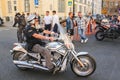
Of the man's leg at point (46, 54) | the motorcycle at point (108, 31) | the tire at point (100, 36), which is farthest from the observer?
the tire at point (100, 36)

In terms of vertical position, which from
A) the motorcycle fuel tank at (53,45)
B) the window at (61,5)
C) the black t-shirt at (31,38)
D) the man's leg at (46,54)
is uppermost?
the window at (61,5)

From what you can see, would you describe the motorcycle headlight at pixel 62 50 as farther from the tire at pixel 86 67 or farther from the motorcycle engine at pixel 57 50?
the tire at pixel 86 67

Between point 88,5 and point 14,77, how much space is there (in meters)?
59.8

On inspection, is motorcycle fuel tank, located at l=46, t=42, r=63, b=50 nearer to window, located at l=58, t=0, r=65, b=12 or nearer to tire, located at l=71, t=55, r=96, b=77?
tire, located at l=71, t=55, r=96, b=77

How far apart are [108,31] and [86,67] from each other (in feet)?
25.5

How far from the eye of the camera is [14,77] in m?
6.49

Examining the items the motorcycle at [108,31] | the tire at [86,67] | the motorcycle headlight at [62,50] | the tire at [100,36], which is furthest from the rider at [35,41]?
the tire at [100,36]

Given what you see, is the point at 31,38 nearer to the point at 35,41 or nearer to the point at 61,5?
the point at 35,41

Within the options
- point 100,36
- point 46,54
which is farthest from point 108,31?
point 46,54

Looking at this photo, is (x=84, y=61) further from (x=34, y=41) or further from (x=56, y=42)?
(x=34, y=41)

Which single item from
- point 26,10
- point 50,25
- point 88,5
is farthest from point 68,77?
point 88,5

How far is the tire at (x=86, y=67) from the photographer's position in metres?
6.35

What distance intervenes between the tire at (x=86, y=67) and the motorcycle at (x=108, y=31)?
7526mm

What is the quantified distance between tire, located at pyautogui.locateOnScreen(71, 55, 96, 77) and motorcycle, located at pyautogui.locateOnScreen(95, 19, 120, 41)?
7526mm
